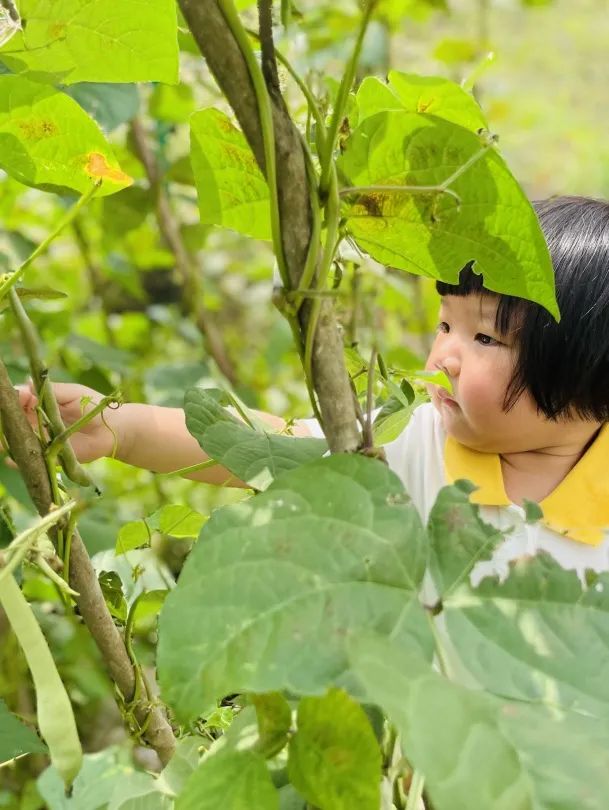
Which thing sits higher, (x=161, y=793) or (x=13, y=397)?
(x=13, y=397)

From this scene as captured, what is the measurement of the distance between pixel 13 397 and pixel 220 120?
19 centimetres

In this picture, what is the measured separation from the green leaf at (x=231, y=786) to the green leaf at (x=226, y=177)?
30 cm

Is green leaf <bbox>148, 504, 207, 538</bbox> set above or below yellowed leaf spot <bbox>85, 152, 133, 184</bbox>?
below

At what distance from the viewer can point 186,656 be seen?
1.25 ft

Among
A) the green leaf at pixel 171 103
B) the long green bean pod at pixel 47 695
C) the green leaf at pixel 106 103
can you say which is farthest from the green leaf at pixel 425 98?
the green leaf at pixel 171 103

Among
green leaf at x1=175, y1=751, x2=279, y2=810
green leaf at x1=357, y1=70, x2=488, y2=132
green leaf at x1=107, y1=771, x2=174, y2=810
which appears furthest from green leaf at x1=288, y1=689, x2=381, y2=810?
green leaf at x1=357, y1=70, x2=488, y2=132

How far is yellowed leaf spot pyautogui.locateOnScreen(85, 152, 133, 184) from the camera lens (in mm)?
563

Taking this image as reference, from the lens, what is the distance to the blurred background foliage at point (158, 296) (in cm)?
122

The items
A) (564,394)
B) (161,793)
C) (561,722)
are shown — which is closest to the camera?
(561,722)

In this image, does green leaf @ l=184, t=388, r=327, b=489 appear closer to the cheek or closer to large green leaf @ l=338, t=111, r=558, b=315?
large green leaf @ l=338, t=111, r=558, b=315

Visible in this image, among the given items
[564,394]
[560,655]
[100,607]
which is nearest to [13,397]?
[100,607]

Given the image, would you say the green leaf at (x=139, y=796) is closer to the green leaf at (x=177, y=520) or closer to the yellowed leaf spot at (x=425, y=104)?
the green leaf at (x=177, y=520)

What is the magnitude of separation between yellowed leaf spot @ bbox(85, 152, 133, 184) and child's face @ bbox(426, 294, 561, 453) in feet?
1.21

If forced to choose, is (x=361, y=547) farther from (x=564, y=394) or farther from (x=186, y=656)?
(x=564, y=394)
